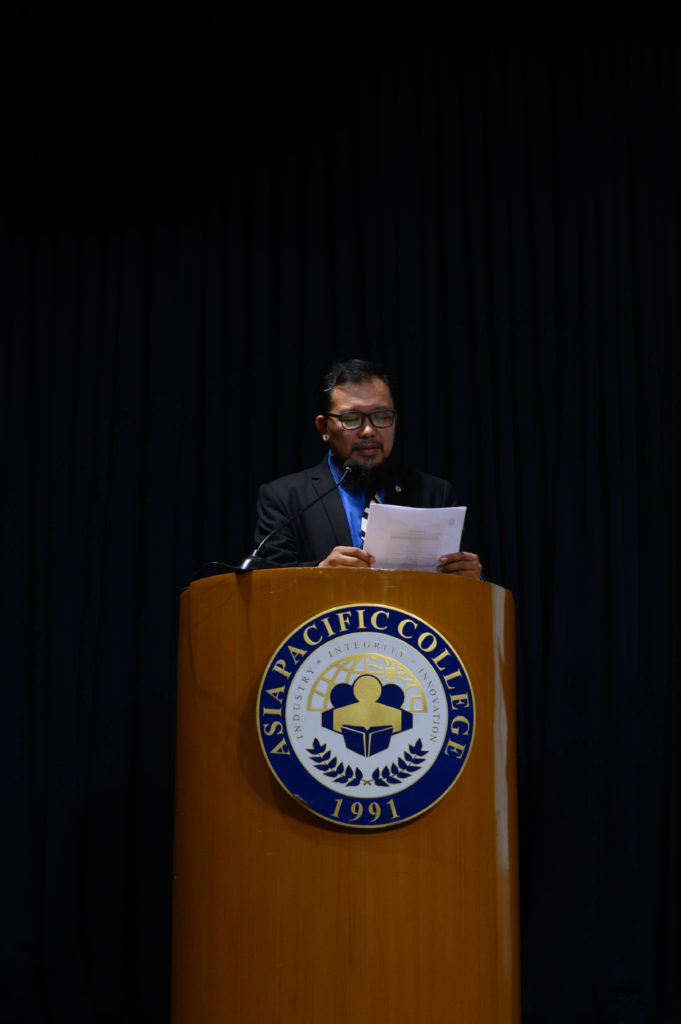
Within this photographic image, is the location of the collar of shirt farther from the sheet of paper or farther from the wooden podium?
the wooden podium

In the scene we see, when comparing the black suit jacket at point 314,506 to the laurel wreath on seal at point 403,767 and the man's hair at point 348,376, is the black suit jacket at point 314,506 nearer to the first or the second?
the man's hair at point 348,376

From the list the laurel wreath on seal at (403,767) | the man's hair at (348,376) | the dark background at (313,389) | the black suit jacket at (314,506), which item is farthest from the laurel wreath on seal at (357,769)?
the dark background at (313,389)

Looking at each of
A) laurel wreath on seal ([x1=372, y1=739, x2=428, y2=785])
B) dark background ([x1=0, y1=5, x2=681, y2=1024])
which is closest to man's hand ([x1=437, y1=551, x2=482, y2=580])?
laurel wreath on seal ([x1=372, y1=739, x2=428, y2=785])

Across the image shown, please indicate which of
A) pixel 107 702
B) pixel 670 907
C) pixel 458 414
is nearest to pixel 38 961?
pixel 107 702

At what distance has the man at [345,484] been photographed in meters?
2.61

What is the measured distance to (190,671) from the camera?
1.89 meters

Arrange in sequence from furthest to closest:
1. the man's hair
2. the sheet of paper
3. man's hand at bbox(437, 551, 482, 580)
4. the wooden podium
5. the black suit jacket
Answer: the man's hair, the black suit jacket, man's hand at bbox(437, 551, 482, 580), the sheet of paper, the wooden podium

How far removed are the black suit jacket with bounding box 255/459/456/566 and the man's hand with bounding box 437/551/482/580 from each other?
1.96ft

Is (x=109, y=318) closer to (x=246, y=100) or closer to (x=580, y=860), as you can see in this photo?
(x=246, y=100)

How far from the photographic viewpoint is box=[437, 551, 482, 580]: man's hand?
198cm

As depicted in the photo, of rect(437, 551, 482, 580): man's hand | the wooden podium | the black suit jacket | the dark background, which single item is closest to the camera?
the wooden podium

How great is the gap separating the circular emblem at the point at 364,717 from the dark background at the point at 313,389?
4.91 ft

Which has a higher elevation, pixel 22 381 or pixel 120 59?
pixel 120 59

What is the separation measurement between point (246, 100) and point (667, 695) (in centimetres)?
248
